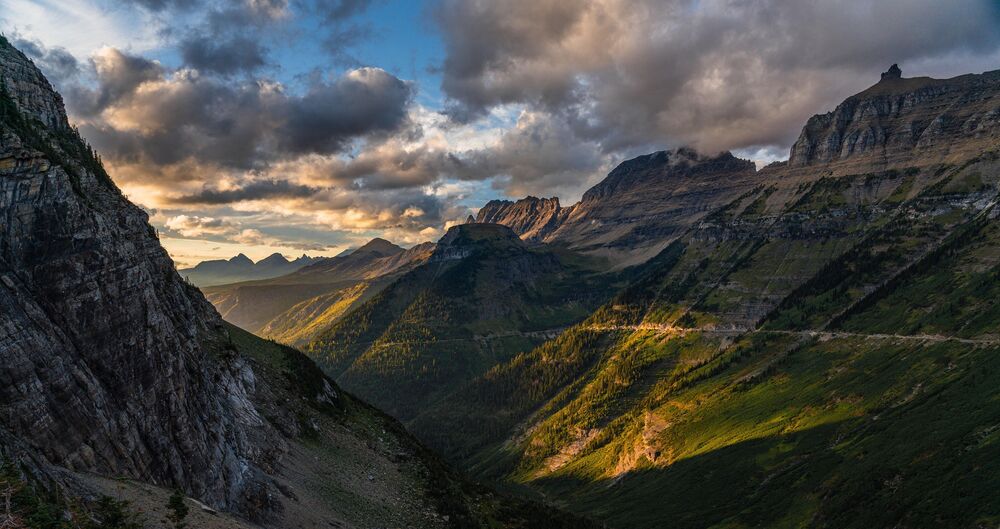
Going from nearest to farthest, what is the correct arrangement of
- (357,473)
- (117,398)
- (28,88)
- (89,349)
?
(89,349), (117,398), (28,88), (357,473)

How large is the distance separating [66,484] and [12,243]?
80.0ft

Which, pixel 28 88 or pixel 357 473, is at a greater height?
pixel 28 88

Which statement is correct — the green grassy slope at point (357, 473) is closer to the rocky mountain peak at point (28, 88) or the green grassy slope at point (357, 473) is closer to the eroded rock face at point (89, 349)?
the eroded rock face at point (89, 349)

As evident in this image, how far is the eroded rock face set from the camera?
39.1 meters

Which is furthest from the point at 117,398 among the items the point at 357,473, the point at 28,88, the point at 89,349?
the point at 28,88

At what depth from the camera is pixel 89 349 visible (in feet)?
152

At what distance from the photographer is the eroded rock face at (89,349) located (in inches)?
1538

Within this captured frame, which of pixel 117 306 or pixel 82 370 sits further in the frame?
pixel 117 306

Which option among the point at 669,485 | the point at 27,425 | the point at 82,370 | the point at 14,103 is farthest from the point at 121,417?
the point at 669,485

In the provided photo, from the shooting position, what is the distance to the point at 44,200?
46.2m

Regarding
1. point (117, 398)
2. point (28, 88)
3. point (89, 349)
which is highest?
point (28, 88)

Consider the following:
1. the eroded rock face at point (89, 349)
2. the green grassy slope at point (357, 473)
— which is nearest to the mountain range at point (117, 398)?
the eroded rock face at point (89, 349)

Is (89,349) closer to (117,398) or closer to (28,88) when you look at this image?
(117,398)

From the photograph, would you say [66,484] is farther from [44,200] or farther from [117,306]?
[44,200]
